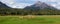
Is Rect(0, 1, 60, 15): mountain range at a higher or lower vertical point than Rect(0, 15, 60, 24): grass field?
higher

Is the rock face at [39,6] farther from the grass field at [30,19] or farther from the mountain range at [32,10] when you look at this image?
the grass field at [30,19]

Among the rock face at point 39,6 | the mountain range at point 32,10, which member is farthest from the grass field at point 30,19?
the rock face at point 39,6

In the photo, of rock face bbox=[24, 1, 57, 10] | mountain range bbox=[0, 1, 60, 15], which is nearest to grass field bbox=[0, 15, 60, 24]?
mountain range bbox=[0, 1, 60, 15]

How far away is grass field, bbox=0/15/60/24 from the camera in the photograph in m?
2.99

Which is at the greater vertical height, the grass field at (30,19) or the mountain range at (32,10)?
the mountain range at (32,10)

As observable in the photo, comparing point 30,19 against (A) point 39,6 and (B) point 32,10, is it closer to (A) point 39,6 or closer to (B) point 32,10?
(B) point 32,10

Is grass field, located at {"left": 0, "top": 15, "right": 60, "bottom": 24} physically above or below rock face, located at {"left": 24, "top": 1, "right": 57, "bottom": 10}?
below

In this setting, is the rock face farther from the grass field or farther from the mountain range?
the grass field

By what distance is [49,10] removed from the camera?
10.1 ft

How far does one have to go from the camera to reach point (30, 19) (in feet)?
10.2

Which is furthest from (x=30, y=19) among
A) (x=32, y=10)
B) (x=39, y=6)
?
(x=39, y=6)

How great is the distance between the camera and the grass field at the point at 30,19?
299 centimetres

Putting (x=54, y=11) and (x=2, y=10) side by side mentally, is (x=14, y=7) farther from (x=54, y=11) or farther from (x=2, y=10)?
(x=54, y=11)

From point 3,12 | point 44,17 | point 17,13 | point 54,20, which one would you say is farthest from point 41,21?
point 3,12
